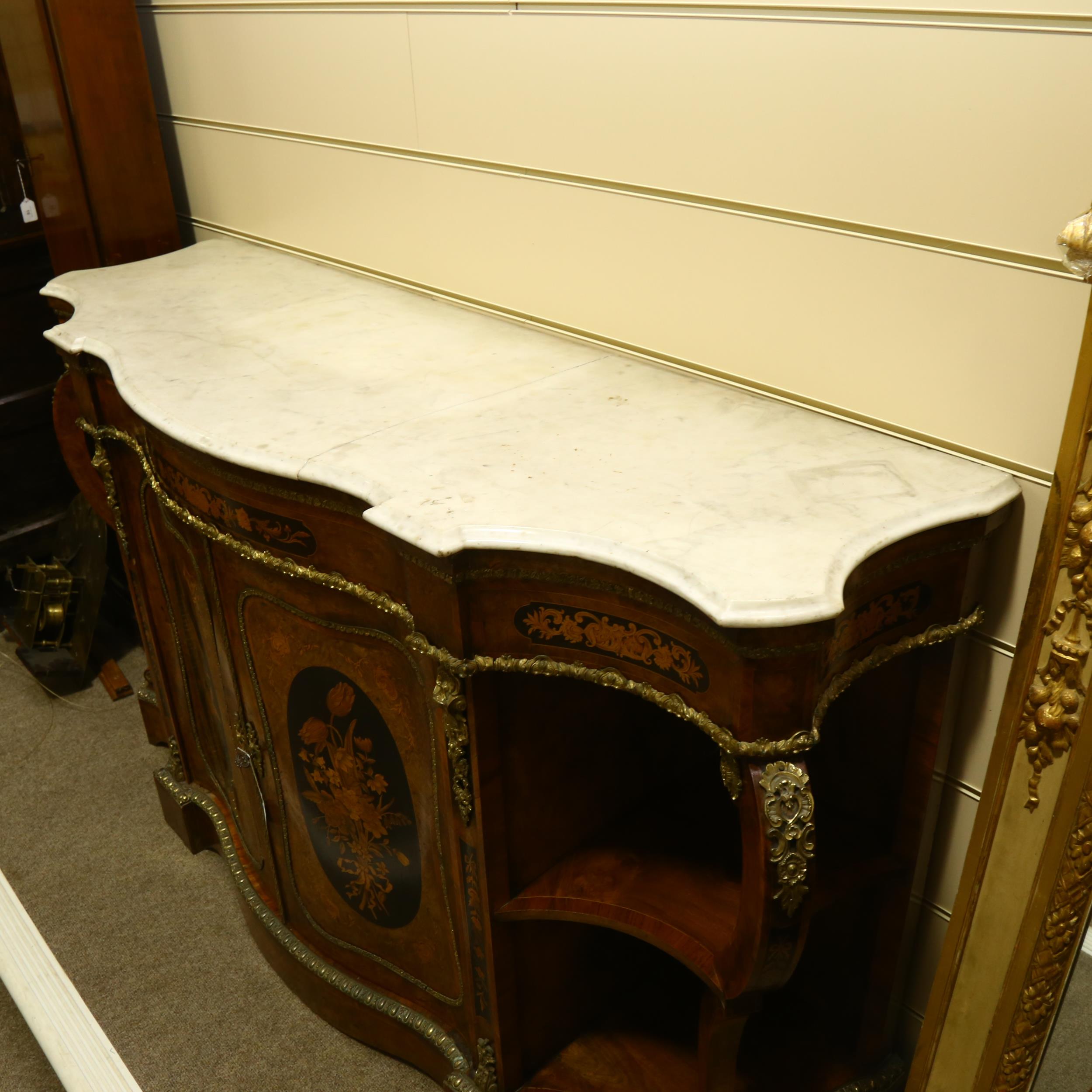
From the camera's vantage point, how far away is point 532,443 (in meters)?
1.33

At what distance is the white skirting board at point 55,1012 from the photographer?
1766mm

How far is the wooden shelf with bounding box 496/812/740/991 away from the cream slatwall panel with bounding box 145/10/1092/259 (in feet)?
2.79

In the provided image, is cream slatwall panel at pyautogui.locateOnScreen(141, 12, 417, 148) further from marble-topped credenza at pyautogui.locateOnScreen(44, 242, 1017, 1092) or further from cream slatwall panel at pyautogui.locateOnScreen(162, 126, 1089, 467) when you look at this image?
marble-topped credenza at pyautogui.locateOnScreen(44, 242, 1017, 1092)

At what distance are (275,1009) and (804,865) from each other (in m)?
1.21

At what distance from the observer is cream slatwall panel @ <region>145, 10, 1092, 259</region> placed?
1091 millimetres

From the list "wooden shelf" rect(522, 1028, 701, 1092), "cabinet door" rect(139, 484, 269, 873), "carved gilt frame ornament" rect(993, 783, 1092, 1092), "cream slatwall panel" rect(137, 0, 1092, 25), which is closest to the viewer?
"cream slatwall panel" rect(137, 0, 1092, 25)

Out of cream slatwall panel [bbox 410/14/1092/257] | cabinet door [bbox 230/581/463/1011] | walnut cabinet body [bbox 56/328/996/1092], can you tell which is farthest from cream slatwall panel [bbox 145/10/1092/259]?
cabinet door [bbox 230/581/463/1011]

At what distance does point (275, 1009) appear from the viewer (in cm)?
189

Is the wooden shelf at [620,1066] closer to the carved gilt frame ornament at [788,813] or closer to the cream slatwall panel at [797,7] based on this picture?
the carved gilt frame ornament at [788,813]

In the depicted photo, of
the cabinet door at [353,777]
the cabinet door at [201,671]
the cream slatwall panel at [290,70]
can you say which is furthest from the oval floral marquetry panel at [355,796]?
the cream slatwall panel at [290,70]

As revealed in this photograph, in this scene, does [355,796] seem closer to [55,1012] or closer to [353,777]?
[353,777]

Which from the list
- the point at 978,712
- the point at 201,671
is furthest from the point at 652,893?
the point at 201,671

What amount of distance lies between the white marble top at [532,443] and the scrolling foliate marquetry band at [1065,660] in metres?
0.11

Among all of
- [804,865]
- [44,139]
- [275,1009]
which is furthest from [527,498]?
[44,139]
